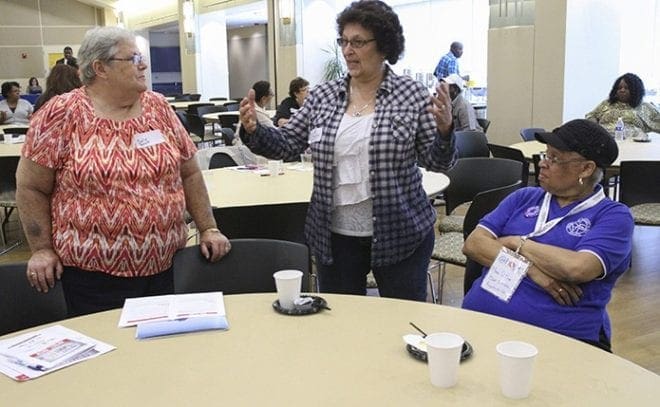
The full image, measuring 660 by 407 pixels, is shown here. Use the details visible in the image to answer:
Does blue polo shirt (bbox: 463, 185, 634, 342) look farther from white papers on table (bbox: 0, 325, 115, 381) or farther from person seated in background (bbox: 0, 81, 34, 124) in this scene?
person seated in background (bbox: 0, 81, 34, 124)

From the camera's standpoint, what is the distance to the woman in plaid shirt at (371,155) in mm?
2354

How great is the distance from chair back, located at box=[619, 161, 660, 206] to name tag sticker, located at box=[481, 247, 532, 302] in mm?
2338

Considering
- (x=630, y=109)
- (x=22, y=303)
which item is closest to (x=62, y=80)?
(x=22, y=303)

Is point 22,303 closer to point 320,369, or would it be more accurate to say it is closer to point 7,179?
point 320,369

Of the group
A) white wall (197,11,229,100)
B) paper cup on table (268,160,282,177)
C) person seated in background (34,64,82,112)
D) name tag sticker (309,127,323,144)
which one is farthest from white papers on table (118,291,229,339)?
white wall (197,11,229,100)

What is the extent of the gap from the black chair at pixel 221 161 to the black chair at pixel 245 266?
247 centimetres

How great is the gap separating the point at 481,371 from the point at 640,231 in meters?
5.11

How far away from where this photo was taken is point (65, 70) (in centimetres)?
417

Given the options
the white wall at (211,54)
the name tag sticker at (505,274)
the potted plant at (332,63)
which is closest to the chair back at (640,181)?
the name tag sticker at (505,274)

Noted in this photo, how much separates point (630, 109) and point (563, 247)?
4865mm

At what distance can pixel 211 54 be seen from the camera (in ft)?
52.7

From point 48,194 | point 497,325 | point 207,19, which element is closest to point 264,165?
point 48,194

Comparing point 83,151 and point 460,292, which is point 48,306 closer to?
point 83,151

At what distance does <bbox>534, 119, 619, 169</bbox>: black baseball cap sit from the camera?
7.45 ft
